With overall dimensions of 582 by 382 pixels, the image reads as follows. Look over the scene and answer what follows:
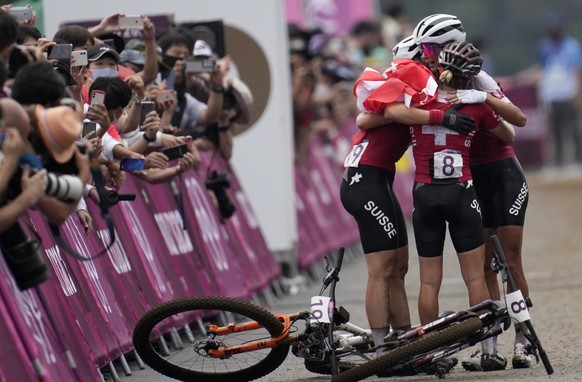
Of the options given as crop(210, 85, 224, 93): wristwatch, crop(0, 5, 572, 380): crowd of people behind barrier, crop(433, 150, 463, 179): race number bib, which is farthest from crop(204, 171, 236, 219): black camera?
crop(433, 150, 463, 179): race number bib

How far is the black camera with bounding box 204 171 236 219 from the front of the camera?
525 inches

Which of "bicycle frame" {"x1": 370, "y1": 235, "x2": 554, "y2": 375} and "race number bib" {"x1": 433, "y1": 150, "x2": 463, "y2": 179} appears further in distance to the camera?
"race number bib" {"x1": 433, "y1": 150, "x2": 463, "y2": 179}

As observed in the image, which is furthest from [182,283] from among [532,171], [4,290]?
[532,171]

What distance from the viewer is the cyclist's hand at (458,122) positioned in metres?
9.52

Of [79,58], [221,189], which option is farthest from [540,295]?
[79,58]

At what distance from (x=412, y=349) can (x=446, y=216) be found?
109 centimetres

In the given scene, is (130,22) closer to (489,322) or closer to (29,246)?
(489,322)

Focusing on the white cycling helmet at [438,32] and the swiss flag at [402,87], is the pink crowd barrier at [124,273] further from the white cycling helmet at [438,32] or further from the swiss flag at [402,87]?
the white cycling helmet at [438,32]

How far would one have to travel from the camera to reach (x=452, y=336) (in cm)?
898

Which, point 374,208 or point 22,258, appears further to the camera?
point 374,208

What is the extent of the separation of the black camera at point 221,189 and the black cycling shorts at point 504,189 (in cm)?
335

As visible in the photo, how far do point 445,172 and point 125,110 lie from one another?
2.70 meters

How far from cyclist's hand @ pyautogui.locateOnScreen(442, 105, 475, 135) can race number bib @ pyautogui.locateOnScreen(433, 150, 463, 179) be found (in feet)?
0.52

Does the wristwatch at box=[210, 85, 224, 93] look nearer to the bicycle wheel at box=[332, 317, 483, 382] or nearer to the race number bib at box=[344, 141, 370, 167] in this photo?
the race number bib at box=[344, 141, 370, 167]
